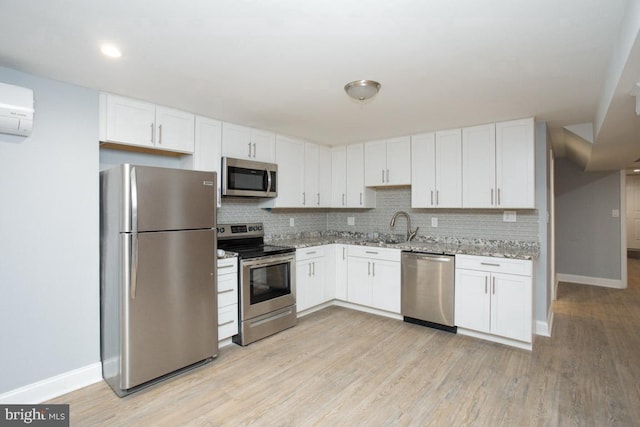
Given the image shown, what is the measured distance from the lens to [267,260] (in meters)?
3.28

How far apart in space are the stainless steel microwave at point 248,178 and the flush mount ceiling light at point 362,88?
149 centimetres

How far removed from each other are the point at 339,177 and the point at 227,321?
249 cm

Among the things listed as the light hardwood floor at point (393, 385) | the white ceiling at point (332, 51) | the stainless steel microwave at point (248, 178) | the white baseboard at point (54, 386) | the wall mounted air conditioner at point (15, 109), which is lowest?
the light hardwood floor at point (393, 385)

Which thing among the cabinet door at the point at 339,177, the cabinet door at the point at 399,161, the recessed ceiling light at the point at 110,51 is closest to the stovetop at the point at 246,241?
the cabinet door at the point at 339,177

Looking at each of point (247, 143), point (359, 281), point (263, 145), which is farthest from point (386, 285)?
point (247, 143)

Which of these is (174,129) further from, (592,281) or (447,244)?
(592,281)

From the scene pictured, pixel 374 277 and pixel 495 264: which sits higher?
pixel 495 264

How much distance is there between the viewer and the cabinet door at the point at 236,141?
11.1 feet

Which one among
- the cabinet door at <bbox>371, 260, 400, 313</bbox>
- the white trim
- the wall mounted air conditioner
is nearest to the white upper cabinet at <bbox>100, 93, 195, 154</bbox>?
the wall mounted air conditioner

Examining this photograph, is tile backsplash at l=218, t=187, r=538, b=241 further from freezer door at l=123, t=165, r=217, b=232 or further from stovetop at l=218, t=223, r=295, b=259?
freezer door at l=123, t=165, r=217, b=232

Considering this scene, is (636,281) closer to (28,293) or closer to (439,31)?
(439,31)

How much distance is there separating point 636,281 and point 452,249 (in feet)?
16.1

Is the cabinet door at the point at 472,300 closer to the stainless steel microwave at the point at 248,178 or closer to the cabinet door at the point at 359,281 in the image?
the cabinet door at the point at 359,281

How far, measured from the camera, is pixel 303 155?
4262 mm
